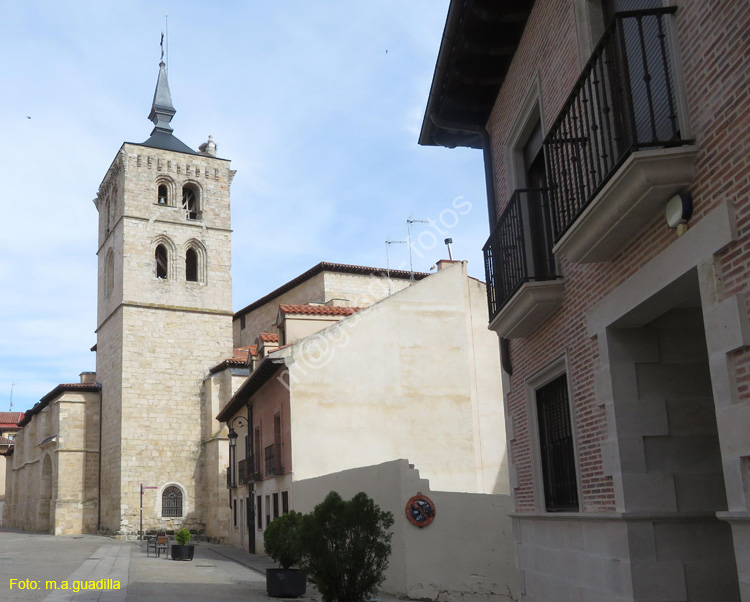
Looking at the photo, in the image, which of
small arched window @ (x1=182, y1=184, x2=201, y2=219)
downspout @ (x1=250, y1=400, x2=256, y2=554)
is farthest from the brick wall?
small arched window @ (x1=182, y1=184, x2=201, y2=219)

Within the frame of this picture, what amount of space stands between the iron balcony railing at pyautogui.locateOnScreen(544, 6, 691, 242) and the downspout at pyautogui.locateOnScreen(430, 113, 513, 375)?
2.84 meters

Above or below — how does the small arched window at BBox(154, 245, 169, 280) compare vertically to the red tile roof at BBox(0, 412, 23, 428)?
above

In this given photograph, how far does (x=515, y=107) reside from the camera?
830 cm

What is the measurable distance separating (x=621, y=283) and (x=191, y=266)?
38936 mm

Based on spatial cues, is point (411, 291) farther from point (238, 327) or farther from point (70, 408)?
point (238, 327)

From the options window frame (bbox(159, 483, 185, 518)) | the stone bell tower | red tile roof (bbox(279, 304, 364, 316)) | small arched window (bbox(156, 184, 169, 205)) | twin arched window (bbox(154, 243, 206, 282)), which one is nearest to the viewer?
red tile roof (bbox(279, 304, 364, 316))

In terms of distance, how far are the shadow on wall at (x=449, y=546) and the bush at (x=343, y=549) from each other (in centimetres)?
413

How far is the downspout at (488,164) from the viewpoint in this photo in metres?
8.79

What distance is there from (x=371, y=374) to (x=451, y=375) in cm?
216

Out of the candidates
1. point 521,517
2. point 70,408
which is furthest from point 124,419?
point 521,517

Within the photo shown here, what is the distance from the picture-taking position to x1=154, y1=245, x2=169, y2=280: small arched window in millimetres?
42438

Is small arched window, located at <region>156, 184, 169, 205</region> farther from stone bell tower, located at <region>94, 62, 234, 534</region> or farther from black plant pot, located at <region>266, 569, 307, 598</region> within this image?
black plant pot, located at <region>266, 569, 307, 598</region>

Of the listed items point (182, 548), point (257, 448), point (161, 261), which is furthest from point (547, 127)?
point (161, 261)

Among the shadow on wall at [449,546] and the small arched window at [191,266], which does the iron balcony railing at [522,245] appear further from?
Result: the small arched window at [191,266]
